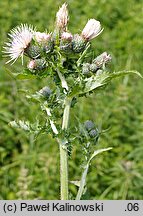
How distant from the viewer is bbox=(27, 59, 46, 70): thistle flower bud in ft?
7.20

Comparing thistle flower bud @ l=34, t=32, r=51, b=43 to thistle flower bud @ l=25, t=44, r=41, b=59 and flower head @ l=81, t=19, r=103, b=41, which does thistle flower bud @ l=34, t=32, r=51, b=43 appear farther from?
flower head @ l=81, t=19, r=103, b=41

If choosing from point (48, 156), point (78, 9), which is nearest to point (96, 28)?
point (48, 156)

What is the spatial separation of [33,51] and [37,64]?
68 mm

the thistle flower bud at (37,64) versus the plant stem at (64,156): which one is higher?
the thistle flower bud at (37,64)

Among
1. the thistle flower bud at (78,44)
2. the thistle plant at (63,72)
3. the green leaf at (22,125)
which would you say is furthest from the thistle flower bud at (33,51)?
the green leaf at (22,125)

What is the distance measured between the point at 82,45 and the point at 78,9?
4.35m

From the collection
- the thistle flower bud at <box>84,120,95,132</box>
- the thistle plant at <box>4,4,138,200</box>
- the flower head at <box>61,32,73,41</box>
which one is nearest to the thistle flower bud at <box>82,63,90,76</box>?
the thistle plant at <box>4,4,138,200</box>

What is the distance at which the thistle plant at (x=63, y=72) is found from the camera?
86.0 inches

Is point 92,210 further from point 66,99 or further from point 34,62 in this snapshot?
point 34,62

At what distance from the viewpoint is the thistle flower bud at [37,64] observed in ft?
7.20

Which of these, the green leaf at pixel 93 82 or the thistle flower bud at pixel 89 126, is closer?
the green leaf at pixel 93 82

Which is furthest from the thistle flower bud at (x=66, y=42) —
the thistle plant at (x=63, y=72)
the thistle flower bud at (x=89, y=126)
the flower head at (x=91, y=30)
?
the thistle flower bud at (x=89, y=126)

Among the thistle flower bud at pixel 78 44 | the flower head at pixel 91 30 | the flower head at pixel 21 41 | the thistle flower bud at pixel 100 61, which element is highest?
the flower head at pixel 91 30

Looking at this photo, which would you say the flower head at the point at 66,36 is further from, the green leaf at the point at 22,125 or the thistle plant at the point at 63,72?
the green leaf at the point at 22,125
